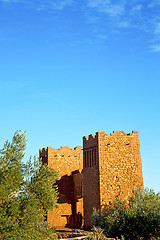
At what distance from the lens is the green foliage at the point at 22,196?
19328 mm

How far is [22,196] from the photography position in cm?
2159

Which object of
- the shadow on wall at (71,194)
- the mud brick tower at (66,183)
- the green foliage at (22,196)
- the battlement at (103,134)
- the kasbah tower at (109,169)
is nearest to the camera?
the green foliage at (22,196)

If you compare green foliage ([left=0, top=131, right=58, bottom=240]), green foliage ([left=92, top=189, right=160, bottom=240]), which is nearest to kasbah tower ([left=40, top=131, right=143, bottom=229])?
green foliage ([left=92, top=189, right=160, bottom=240])

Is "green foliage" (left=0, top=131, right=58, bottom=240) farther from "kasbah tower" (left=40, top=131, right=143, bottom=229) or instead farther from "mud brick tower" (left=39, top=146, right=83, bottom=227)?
"mud brick tower" (left=39, top=146, right=83, bottom=227)

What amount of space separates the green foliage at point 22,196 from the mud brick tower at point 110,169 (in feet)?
19.9

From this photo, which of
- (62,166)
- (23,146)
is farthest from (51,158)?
(23,146)

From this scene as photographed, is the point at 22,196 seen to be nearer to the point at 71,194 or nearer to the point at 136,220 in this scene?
the point at 136,220

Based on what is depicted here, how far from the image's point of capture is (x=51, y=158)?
38312 mm

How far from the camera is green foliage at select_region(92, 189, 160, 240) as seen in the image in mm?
21516

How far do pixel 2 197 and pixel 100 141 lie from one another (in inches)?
465

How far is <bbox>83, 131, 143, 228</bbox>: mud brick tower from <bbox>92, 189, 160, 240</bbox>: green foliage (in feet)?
9.75

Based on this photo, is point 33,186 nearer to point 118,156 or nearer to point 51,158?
point 118,156

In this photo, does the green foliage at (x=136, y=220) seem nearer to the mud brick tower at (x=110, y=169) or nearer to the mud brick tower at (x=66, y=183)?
the mud brick tower at (x=110, y=169)

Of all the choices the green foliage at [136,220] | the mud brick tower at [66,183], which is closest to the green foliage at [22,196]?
the green foliage at [136,220]
